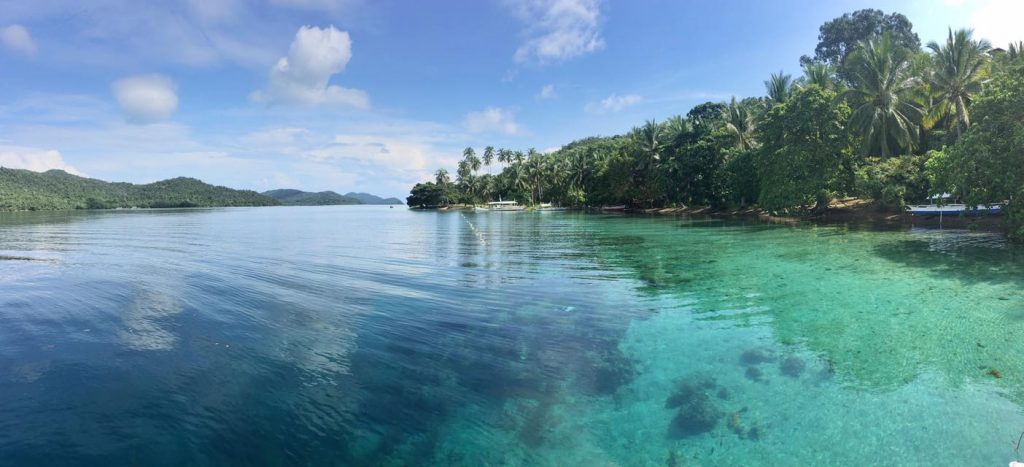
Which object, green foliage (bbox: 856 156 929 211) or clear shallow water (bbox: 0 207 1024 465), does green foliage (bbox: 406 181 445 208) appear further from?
clear shallow water (bbox: 0 207 1024 465)

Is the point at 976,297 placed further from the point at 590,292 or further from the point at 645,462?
the point at 645,462

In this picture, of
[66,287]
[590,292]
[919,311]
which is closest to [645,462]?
[590,292]

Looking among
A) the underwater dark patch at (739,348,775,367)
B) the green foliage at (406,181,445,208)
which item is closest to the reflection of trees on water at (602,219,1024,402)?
the underwater dark patch at (739,348,775,367)

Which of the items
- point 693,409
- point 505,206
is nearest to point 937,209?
point 693,409

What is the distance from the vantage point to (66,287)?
1680 cm

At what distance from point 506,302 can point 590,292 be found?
9.55ft

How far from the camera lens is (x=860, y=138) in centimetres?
3972

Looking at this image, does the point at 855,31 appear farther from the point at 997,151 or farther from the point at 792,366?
the point at 792,366

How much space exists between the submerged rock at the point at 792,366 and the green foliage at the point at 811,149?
35.3 metres

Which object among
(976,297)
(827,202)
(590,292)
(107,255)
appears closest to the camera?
(976,297)

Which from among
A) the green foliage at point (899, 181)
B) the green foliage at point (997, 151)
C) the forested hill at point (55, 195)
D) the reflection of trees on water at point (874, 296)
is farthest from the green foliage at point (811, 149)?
the forested hill at point (55, 195)

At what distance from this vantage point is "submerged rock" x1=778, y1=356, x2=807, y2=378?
8.46 meters

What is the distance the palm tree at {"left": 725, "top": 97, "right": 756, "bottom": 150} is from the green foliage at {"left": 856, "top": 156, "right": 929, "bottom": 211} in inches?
1003

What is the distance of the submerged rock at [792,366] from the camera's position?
27.8 feet
